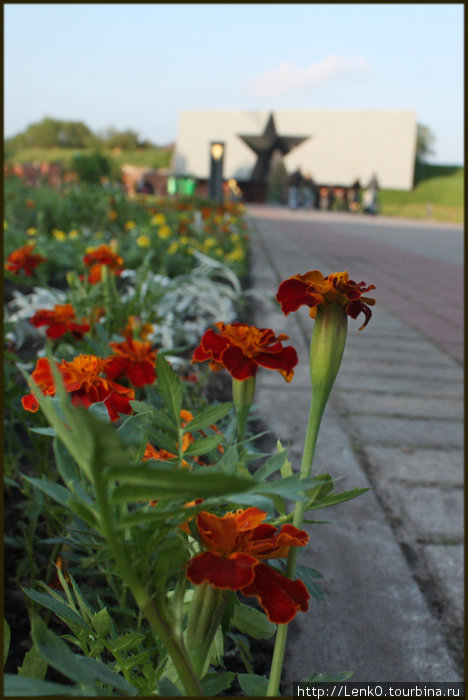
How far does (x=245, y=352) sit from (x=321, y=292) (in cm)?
14

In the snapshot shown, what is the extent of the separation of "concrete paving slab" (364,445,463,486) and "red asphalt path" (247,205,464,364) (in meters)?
1.22

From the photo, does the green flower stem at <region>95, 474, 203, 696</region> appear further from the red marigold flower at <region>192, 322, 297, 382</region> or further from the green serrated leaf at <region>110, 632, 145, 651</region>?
the red marigold flower at <region>192, 322, 297, 382</region>

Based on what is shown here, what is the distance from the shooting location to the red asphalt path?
353cm

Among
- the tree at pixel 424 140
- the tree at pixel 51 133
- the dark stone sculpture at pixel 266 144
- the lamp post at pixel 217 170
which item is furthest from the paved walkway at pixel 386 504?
the tree at pixel 51 133

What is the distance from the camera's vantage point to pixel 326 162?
86.2 ft

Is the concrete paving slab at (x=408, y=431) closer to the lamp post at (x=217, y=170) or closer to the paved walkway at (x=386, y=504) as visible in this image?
the paved walkway at (x=386, y=504)

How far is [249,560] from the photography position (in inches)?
16.5

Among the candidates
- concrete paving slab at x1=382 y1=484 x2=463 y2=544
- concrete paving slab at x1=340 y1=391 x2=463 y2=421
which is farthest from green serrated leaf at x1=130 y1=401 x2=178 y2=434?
concrete paving slab at x1=340 y1=391 x2=463 y2=421

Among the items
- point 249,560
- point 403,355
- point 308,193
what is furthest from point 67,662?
point 308,193

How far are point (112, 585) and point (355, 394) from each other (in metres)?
1.49

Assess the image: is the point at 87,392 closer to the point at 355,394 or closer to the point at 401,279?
the point at 355,394

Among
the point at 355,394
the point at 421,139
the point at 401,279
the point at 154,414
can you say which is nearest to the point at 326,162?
the point at 421,139

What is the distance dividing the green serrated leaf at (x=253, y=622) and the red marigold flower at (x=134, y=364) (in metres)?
0.41

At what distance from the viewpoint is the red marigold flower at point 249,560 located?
1.33 feet
